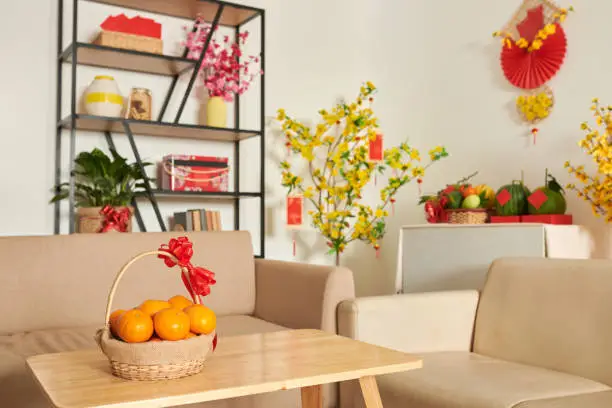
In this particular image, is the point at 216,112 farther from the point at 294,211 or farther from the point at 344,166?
the point at 344,166

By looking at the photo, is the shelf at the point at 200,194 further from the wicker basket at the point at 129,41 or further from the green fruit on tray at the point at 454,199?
the green fruit on tray at the point at 454,199

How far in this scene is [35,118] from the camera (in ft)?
11.1

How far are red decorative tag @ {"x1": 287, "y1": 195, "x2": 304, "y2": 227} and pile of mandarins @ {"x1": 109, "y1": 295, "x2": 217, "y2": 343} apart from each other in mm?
2557

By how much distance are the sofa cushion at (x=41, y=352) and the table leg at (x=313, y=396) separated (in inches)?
10.3

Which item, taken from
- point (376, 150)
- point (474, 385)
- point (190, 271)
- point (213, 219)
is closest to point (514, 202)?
point (376, 150)

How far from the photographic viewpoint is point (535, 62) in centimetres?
332

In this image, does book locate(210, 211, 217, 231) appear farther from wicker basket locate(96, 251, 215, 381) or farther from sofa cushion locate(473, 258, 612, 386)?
wicker basket locate(96, 251, 215, 381)

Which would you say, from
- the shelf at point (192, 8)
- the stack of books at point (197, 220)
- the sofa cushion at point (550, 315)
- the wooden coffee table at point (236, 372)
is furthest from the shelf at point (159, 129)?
the wooden coffee table at point (236, 372)

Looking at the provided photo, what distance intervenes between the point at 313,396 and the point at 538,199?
5.43 ft

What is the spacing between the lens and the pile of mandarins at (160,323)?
1.21 m

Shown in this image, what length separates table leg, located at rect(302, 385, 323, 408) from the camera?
1771 mm

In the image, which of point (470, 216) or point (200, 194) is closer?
point (470, 216)

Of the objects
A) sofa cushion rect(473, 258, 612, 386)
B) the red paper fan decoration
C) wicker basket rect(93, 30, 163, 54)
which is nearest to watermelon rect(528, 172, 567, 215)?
the red paper fan decoration

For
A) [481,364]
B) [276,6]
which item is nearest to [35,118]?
[276,6]
